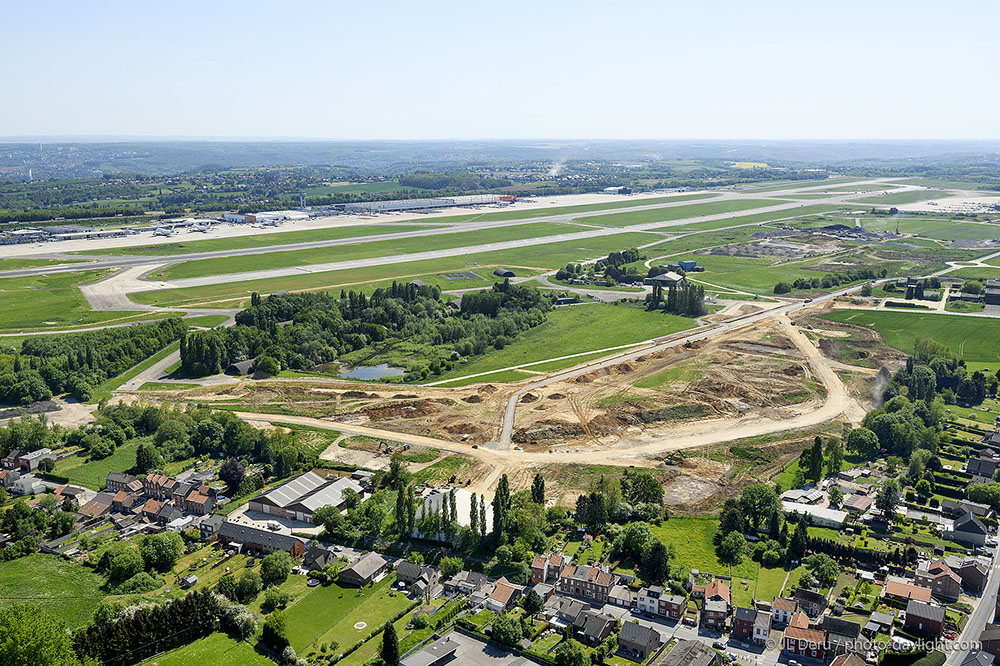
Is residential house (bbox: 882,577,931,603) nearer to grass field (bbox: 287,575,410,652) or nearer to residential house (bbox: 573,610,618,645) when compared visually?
residential house (bbox: 573,610,618,645)

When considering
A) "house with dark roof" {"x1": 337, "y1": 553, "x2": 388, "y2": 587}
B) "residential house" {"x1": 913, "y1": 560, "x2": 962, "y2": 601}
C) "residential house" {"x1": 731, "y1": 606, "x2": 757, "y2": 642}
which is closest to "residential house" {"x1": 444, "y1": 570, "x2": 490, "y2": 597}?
"house with dark roof" {"x1": 337, "y1": 553, "x2": 388, "y2": 587}

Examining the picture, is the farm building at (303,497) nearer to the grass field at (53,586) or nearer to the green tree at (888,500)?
the grass field at (53,586)

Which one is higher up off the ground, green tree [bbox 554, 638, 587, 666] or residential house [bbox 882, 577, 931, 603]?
residential house [bbox 882, 577, 931, 603]

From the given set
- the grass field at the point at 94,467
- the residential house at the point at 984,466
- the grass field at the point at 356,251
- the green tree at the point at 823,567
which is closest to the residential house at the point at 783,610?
the green tree at the point at 823,567

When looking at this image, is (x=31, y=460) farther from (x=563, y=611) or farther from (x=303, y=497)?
(x=563, y=611)

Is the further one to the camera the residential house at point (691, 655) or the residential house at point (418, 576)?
the residential house at point (418, 576)

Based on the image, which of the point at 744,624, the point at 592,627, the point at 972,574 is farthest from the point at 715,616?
the point at 972,574

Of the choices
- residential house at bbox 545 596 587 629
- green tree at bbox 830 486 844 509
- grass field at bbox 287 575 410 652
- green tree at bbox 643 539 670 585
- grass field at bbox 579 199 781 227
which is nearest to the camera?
grass field at bbox 287 575 410 652
